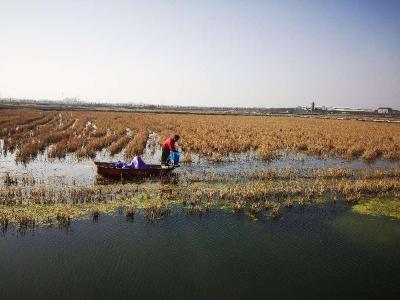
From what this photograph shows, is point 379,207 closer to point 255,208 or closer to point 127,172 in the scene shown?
point 255,208

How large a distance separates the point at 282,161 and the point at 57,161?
39.9 ft

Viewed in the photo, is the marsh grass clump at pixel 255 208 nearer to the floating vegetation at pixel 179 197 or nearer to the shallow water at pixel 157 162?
the floating vegetation at pixel 179 197

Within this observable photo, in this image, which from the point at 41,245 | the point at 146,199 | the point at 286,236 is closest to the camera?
the point at 41,245

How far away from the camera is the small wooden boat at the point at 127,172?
1427 centimetres

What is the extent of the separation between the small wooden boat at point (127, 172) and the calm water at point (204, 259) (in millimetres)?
4112

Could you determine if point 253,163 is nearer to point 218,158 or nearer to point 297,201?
point 218,158

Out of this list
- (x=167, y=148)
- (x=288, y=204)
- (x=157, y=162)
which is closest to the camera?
(x=288, y=204)

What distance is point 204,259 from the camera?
8188 mm

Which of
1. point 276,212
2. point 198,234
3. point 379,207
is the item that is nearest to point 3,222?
point 198,234

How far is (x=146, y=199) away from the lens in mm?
11969

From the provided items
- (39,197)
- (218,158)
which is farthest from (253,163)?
(39,197)

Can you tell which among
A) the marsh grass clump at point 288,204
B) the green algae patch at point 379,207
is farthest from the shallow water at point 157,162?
the green algae patch at point 379,207

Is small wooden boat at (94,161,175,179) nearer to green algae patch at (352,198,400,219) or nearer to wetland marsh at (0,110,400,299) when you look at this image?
wetland marsh at (0,110,400,299)

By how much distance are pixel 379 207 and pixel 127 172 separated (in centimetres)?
922
